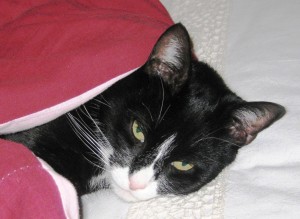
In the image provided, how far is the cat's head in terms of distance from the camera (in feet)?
3.52

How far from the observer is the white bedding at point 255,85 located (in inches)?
40.9

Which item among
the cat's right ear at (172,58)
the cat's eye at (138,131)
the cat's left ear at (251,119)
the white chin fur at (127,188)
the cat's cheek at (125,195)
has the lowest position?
the cat's cheek at (125,195)

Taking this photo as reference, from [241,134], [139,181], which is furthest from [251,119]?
[139,181]

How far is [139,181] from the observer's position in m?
1.06

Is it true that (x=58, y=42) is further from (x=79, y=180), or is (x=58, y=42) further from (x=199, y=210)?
(x=199, y=210)

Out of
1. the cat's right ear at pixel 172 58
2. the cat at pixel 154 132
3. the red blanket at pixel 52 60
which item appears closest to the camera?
the red blanket at pixel 52 60

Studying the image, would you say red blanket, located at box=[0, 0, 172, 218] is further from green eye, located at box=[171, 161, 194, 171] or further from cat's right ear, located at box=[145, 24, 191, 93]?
green eye, located at box=[171, 161, 194, 171]

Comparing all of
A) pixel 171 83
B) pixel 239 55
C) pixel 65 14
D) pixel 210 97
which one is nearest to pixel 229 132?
pixel 210 97

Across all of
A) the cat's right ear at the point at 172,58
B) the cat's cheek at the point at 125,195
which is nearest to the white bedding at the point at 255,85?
the cat's cheek at the point at 125,195

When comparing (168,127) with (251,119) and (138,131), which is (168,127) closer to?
(138,131)

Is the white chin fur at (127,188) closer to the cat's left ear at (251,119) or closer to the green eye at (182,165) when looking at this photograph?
the green eye at (182,165)

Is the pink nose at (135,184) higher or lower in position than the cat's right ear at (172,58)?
lower

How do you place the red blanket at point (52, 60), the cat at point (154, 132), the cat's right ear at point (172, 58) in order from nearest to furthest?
the red blanket at point (52, 60) < the cat's right ear at point (172, 58) < the cat at point (154, 132)

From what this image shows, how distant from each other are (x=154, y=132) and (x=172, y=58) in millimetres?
189
